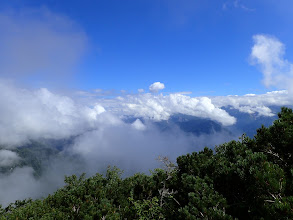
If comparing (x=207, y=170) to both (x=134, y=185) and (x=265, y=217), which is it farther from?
(x=134, y=185)

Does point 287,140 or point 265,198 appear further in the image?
point 287,140

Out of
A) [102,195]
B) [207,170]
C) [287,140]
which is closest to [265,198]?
[287,140]

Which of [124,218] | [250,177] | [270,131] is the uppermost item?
[270,131]

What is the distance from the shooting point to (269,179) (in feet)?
26.4

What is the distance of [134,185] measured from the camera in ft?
73.6

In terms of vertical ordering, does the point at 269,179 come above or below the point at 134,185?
above

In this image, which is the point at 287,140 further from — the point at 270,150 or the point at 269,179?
the point at 269,179

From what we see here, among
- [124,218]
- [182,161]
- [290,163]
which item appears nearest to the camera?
[290,163]

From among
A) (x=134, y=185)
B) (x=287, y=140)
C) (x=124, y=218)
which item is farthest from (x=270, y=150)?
(x=134, y=185)

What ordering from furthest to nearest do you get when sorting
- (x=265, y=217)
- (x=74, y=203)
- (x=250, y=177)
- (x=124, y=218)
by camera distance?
(x=74, y=203) < (x=124, y=218) < (x=250, y=177) < (x=265, y=217)

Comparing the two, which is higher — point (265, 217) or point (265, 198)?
point (265, 198)

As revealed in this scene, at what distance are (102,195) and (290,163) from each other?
658 inches

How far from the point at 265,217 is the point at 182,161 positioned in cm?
1238

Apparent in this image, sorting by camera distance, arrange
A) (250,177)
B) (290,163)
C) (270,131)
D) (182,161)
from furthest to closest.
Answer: (182,161) < (270,131) < (290,163) < (250,177)
